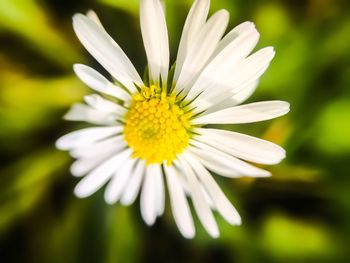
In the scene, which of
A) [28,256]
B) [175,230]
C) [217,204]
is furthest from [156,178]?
[28,256]

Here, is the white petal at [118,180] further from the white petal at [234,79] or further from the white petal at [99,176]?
the white petal at [234,79]

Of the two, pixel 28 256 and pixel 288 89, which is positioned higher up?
pixel 288 89

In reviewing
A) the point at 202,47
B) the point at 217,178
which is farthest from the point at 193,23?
the point at 217,178

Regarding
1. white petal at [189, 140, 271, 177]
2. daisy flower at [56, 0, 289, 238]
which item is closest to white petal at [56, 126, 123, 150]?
daisy flower at [56, 0, 289, 238]

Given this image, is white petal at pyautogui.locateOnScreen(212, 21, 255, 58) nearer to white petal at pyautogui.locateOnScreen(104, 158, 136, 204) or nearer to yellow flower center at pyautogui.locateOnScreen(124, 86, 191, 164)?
yellow flower center at pyautogui.locateOnScreen(124, 86, 191, 164)

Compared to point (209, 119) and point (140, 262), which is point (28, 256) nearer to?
point (140, 262)

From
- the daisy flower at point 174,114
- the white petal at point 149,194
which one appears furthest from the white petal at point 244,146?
the white petal at point 149,194
